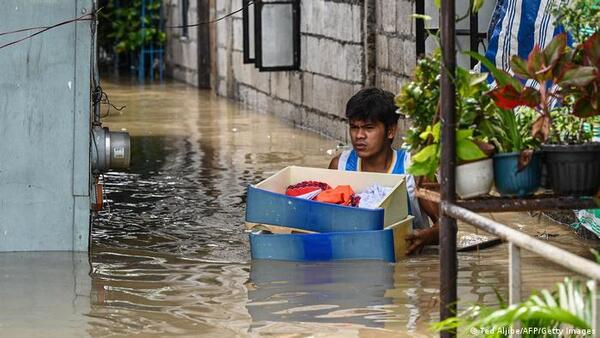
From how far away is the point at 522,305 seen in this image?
3674mm

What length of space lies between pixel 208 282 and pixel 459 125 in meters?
2.51

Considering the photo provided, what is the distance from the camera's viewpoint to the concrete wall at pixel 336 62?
11750mm

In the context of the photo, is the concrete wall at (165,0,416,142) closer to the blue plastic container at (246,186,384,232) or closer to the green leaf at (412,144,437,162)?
the blue plastic container at (246,186,384,232)

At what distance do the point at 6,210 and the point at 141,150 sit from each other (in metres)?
5.73

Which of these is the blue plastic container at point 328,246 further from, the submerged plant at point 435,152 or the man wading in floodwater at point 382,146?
the submerged plant at point 435,152

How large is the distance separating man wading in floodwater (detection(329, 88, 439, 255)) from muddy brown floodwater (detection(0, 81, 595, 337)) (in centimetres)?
16

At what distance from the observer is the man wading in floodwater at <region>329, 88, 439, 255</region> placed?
692cm

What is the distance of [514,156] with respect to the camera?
175 inches

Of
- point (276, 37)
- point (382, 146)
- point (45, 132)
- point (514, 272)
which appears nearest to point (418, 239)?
point (382, 146)

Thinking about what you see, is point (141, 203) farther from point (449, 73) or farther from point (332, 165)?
A: point (449, 73)

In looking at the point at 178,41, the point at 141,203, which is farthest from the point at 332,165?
the point at 178,41

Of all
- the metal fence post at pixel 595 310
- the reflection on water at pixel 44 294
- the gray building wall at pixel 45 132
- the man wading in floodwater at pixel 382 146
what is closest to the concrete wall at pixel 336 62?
the man wading in floodwater at pixel 382 146

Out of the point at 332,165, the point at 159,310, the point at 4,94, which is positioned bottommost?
the point at 159,310

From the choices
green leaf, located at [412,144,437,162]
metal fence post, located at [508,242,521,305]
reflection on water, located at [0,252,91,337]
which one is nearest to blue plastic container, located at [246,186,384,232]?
reflection on water, located at [0,252,91,337]
